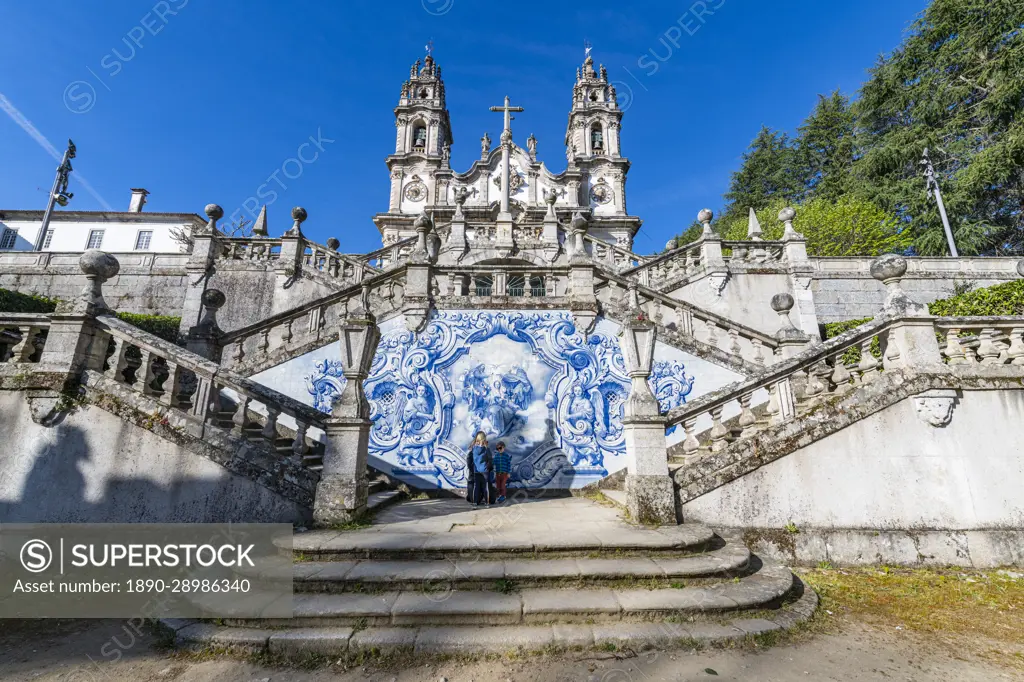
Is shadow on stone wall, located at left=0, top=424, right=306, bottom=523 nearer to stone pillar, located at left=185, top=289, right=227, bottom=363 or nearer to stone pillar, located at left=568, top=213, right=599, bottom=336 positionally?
stone pillar, located at left=185, top=289, right=227, bottom=363

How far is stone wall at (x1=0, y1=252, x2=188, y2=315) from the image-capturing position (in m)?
15.0

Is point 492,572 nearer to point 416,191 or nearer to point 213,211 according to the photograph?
point 213,211

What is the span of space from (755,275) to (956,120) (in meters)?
21.6

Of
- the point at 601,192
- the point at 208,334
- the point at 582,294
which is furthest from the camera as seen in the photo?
the point at 601,192

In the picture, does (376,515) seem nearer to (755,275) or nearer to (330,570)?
(330,570)

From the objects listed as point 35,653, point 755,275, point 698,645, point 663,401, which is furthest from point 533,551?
point 755,275

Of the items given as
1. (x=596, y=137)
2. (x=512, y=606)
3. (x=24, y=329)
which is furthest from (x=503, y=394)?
(x=596, y=137)

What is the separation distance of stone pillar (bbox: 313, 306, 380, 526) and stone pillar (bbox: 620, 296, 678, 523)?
3.36 metres

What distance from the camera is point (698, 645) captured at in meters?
3.30

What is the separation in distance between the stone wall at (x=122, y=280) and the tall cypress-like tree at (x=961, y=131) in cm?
3435

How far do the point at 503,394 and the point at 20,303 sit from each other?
1174 cm

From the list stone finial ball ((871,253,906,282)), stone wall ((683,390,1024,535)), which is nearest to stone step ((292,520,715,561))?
stone wall ((683,390,1024,535))

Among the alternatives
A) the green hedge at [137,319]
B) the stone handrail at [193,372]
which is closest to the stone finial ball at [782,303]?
the stone handrail at [193,372]

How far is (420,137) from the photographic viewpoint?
118 feet
